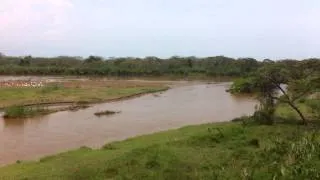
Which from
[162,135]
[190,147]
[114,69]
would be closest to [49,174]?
[190,147]

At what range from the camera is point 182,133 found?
24781 millimetres

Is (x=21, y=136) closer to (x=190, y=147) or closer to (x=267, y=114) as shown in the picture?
(x=190, y=147)

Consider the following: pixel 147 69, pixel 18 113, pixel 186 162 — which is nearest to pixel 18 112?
pixel 18 113

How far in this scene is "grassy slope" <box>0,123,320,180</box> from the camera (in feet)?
42.8

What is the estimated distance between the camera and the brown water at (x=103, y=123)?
79.5 feet

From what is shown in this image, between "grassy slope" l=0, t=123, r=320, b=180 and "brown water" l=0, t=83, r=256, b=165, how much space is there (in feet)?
13.7

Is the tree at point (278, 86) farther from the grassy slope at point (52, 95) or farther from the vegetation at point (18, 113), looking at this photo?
the grassy slope at point (52, 95)

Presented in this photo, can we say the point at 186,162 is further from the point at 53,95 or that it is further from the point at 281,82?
the point at 53,95

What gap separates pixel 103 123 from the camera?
3198 centimetres

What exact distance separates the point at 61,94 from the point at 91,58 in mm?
60795

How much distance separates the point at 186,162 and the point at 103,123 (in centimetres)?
1692

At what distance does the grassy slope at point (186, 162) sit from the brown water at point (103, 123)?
4.18 m

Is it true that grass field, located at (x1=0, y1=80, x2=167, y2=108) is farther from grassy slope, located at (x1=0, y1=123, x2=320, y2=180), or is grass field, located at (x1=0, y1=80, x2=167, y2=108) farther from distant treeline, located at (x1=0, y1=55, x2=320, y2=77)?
distant treeline, located at (x1=0, y1=55, x2=320, y2=77)

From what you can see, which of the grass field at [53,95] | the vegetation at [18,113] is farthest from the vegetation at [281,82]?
the grass field at [53,95]
